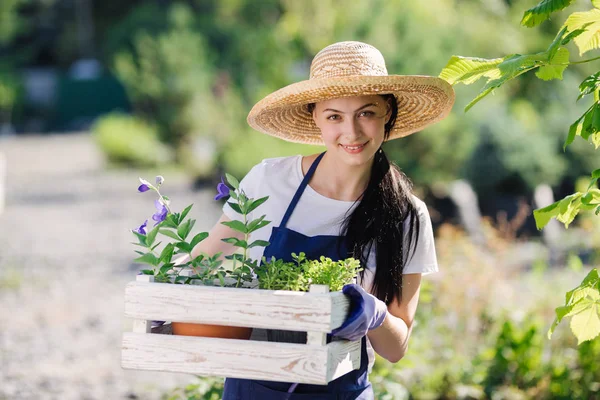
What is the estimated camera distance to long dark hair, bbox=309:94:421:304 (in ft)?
7.44

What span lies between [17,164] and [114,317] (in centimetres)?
1281

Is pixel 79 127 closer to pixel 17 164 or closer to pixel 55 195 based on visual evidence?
pixel 17 164

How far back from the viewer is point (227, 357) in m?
1.88

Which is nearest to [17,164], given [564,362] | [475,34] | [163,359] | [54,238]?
[54,238]

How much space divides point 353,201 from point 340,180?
0.07 meters

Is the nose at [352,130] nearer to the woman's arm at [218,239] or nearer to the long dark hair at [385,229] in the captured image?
the long dark hair at [385,229]

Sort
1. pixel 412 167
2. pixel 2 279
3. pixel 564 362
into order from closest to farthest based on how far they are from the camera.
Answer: pixel 564 362, pixel 2 279, pixel 412 167

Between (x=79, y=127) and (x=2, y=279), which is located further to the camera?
(x=79, y=127)

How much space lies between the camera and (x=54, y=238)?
33.9ft

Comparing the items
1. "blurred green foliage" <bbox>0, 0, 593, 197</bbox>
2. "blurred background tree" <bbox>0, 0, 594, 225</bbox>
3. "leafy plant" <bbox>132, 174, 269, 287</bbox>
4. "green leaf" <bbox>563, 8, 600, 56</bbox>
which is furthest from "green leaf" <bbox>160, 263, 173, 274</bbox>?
"blurred green foliage" <bbox>0, 0, 593, 197</bbox>

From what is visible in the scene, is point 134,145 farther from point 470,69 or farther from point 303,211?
point 470,69

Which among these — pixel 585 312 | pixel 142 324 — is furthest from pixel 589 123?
pixel 142 324

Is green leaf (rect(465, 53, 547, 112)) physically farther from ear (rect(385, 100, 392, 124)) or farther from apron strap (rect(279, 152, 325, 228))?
apron strap (rect(279, 152, 325, 228))

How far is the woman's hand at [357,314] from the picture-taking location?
6.17 feet
